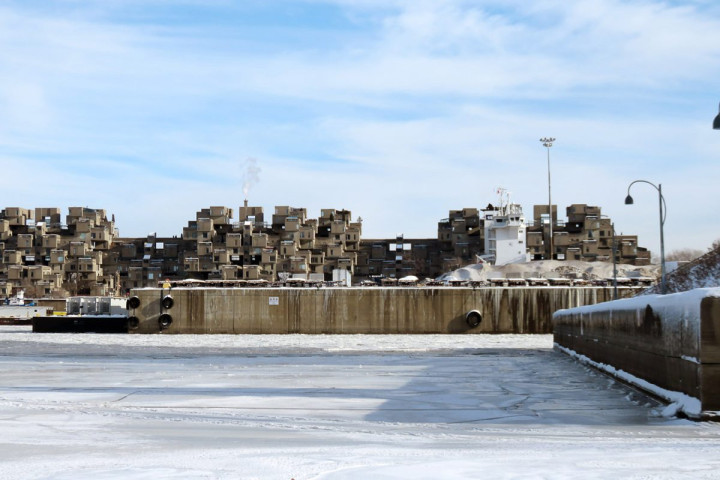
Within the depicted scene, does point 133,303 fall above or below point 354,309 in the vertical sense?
above

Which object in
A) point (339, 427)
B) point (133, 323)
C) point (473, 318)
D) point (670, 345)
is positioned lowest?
point (133, 323)

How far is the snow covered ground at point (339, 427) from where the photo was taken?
8.32 m

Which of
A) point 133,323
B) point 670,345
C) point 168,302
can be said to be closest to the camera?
point 670,345

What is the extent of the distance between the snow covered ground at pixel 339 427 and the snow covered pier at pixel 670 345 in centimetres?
46

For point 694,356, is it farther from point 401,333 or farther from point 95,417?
point 401,333

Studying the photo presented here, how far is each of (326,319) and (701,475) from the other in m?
45.9

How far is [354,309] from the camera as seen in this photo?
52.8 meters

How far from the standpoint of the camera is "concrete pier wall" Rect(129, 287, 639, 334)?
51938 mm

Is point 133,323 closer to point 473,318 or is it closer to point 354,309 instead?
point 354,309

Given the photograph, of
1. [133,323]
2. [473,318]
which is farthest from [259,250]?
[473,318]

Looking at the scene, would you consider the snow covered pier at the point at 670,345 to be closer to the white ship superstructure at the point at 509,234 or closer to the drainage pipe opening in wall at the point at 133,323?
the drainage pipe opening in wall at the point at 133,323

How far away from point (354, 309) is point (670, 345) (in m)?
40.1

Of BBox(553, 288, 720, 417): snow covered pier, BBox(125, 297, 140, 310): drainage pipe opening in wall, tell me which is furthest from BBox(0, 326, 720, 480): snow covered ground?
BBox(125, 297, 140, 310): drainage pipe opening in wall

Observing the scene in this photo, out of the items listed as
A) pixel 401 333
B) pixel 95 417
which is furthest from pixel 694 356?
pixel 401 333
